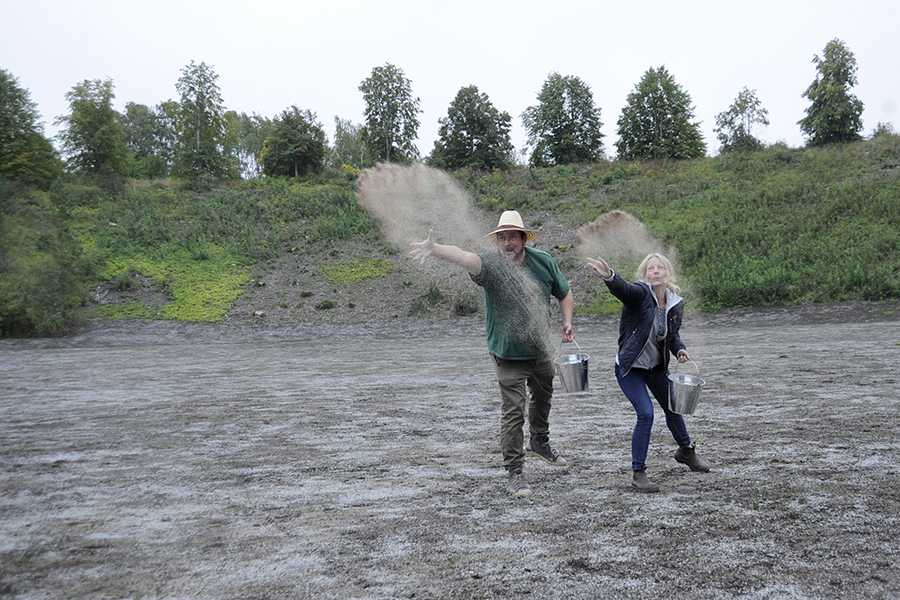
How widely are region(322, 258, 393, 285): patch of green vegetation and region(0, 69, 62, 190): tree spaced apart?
22.8m

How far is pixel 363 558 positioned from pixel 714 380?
8.24 m

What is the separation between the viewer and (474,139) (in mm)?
42719

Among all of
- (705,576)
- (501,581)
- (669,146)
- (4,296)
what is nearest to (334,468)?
(501,581)

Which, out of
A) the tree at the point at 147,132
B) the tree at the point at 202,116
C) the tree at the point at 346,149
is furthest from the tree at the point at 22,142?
the tree at the point at 147,132

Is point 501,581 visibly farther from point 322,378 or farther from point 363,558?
point 322,378

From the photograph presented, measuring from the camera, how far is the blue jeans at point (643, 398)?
4707 millimetres

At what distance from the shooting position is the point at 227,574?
3.56 m

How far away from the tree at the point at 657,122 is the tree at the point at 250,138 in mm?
55013

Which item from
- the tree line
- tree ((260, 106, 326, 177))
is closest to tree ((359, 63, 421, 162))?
the tree line

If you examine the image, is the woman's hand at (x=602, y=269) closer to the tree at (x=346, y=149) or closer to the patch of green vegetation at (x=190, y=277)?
the patch of green vegetation at (x=190, y=277)

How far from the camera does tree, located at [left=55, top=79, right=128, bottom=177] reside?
46.1 m

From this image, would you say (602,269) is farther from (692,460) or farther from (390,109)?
(390,109)

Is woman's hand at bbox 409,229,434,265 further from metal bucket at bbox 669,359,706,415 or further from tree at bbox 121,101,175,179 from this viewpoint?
tree at bbox 121,101,175,179

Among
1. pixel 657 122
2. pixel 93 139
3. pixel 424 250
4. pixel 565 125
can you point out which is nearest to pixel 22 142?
pixel 93 139
